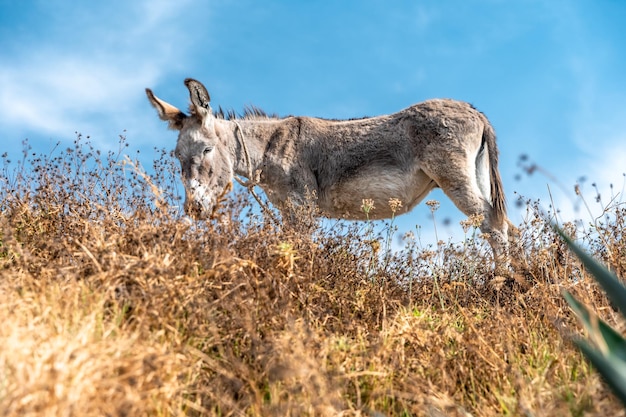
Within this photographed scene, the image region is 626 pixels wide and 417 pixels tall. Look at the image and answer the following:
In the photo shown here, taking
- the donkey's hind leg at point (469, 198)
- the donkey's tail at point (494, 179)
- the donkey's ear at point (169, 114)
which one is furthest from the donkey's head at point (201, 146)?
the donkey's tail at point (494, 179)

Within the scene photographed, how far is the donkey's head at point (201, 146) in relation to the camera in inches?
329

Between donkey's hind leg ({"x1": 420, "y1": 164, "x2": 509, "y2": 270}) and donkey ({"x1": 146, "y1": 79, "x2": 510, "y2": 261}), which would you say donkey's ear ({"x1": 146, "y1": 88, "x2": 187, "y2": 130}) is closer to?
donkey ({"x1": 146, "y1": 79, "x2": 510, "y2": 261})

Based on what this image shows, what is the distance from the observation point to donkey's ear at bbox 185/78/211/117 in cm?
773

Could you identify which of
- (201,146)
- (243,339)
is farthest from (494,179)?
(243,339)

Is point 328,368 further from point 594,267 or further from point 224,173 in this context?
point 224,173

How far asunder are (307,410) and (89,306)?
138cm

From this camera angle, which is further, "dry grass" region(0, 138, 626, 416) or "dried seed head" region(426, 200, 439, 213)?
"dried seed head" region(426, 200, 439, 213)

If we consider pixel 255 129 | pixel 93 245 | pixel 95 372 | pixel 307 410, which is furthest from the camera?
pixel 255 129

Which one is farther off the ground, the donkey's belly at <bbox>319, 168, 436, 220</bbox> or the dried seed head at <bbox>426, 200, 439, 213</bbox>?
the donkey's belly at <bbox>319, 168, 436, 220</bbox>

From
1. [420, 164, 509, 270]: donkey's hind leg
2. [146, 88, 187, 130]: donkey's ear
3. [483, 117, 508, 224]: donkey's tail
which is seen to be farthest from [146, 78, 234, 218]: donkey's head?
[483, 117, 508, 224]: donkey's tail

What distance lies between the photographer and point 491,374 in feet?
12.3

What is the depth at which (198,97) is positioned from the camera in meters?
8.28

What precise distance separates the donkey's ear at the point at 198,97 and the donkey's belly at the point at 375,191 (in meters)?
2.01

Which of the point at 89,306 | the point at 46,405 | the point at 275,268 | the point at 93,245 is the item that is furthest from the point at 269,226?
the point at 46,405
